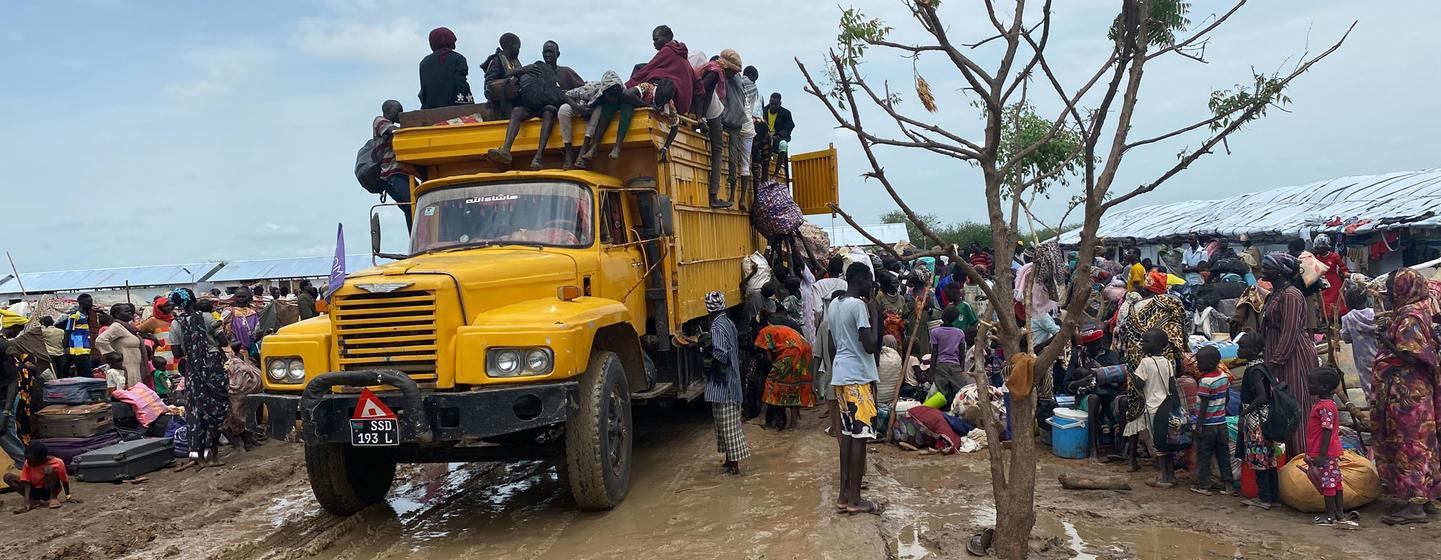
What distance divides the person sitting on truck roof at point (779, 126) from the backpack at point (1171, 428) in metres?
6.64

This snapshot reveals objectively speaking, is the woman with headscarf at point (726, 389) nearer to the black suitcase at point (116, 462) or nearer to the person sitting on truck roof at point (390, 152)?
the person sitting on truck roof at point (390, 152)

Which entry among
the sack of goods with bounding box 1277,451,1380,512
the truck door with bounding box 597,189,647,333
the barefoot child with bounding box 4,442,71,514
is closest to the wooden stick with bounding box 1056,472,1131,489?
the sack of goods with bounding box 1277,451,1380,512

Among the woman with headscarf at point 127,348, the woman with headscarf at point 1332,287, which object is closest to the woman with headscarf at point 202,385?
the woman with headscarf at point 127,348

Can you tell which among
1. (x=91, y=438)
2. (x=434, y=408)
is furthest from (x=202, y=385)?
(x=434, y=408)

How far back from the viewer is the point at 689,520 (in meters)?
6.46

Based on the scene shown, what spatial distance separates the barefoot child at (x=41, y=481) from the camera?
7973mm

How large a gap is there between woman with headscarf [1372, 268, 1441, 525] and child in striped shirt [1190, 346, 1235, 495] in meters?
0.92

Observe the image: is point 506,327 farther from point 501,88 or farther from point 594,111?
point 501,88

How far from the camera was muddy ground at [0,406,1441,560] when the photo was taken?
5.83 metres

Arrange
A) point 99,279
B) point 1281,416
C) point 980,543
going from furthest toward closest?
point 99,279 < point 1281,416 < point 980,543

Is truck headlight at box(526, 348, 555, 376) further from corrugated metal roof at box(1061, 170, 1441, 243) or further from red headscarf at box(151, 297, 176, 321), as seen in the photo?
corrugated metal roof at box(1061, 170, 1441, 243)

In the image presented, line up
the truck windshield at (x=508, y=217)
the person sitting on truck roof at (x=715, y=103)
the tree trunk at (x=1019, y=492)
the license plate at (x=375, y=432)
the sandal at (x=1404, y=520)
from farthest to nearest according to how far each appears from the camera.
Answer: the person sitting on truck roof at (x=715, y=103), the truck windshield at (x=508, y=217), the sandal at (x=1404, y=520), the license plate at (x=375, y=432), the tree trunk at (x=1019, y=492)

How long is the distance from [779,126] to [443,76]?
16.3 feet

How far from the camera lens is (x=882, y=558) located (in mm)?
5355
